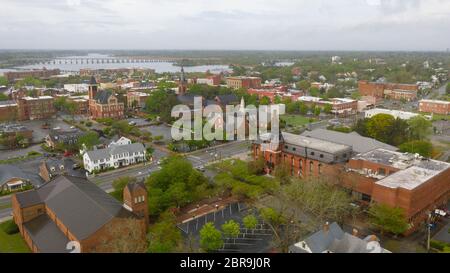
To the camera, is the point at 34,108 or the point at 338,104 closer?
the point at 34,108

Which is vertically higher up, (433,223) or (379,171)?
(379,171)

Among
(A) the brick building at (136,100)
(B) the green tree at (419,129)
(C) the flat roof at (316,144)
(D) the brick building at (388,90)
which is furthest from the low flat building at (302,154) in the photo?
(D) the brick building at (388,90)

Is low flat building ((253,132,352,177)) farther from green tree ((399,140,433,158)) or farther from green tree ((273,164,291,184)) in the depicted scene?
green tree ((399,140,433,158))

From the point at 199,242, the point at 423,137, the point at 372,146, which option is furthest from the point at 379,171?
the point at 423,137

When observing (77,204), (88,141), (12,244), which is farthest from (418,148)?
(12,244)

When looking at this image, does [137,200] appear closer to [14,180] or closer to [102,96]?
[14,180]

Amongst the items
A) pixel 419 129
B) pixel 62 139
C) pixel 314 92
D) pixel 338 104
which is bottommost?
pixel 62 139

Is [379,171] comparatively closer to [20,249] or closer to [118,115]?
[20,249]
